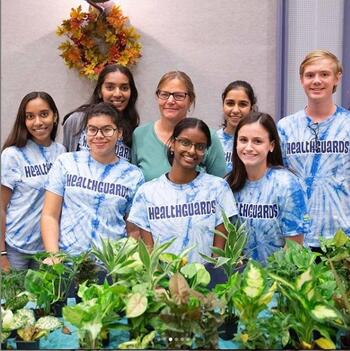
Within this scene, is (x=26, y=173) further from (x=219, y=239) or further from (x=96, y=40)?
(x=96, y=40)

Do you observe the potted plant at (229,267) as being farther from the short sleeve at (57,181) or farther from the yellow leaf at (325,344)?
the short sleeve at (57,181)

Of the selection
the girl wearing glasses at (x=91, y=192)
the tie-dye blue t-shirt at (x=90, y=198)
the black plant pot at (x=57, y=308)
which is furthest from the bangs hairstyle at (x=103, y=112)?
the black plant pot at (x=57, y=308)

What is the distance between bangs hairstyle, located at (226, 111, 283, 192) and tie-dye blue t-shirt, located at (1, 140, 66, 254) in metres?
0.96

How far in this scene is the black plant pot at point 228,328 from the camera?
166 cm

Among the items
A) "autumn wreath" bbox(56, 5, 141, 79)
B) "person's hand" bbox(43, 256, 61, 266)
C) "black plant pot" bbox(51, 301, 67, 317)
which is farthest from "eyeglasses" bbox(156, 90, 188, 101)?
"autumn wreath" bbox(56, 5, 141, 79)

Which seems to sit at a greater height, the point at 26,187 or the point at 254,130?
the point at 254,130

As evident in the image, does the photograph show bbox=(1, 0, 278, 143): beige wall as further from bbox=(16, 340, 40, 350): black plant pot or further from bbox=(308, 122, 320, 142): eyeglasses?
bbox=(16, 340, 40, 350): black plant pot

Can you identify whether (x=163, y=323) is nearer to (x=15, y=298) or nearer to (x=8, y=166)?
(x=15, y=298)

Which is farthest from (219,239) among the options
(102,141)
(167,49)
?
(167,49)

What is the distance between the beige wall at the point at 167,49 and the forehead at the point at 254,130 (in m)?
2.46

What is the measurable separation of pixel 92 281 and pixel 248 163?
939mm

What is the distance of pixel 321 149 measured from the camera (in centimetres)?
291

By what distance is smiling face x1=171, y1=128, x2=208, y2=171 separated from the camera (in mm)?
2641

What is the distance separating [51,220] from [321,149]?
1267mm
